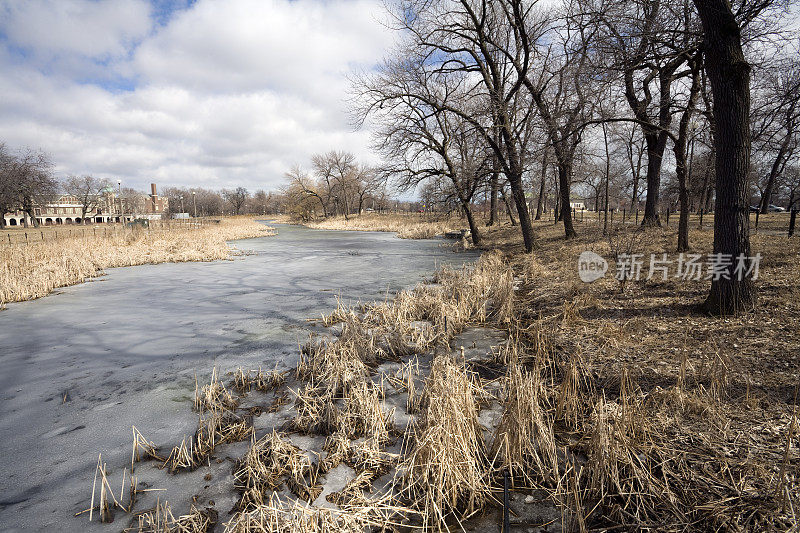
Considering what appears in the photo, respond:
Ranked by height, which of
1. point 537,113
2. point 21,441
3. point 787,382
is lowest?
point 21,441

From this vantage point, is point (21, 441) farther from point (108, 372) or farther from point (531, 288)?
point (531, 288)

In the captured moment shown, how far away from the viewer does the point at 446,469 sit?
10.2 ft

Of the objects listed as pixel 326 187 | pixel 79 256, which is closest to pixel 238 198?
pixel 326 187

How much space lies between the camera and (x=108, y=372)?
19.5 feet

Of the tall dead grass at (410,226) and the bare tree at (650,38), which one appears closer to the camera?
the bare tree at (650,38)

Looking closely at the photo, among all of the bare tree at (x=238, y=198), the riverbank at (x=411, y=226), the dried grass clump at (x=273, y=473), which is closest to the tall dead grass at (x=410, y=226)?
the riverbank at (x=411, y=226)

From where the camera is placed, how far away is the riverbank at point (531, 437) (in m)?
2.81

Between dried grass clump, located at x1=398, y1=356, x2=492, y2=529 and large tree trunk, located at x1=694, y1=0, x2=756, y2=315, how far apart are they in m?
4.89

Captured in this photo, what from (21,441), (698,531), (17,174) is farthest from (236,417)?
(17,174)

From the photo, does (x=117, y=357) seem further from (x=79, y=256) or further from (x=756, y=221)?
(x=756, y=221)

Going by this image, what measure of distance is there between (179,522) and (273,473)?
2.56 ft

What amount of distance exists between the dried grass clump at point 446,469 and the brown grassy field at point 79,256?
13155 mm

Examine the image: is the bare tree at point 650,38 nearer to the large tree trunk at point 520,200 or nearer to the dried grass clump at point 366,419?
the large tree trunk at point 520,200

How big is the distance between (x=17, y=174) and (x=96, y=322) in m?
41.3
